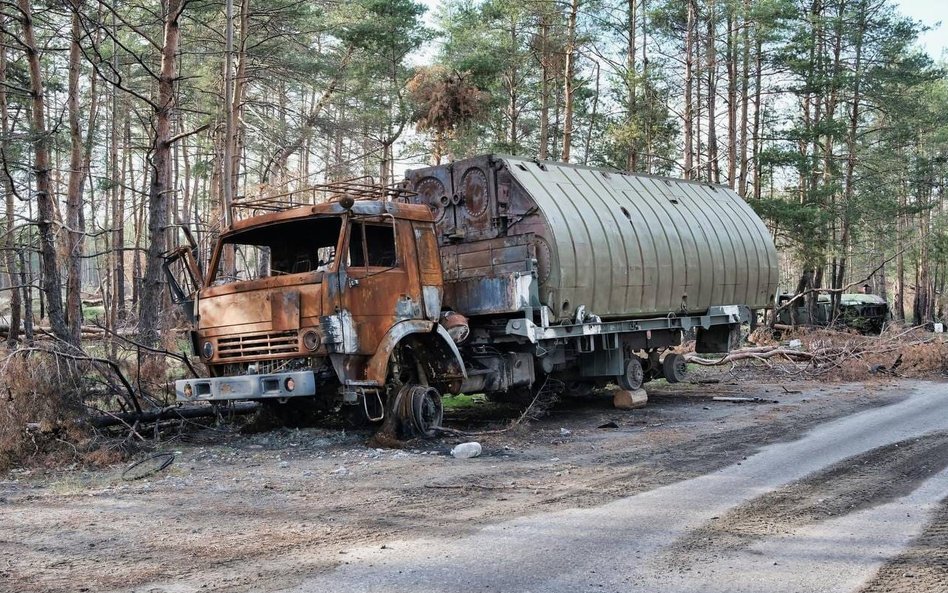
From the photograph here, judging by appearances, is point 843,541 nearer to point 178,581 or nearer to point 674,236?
point 178,581

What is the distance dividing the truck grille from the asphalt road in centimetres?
389

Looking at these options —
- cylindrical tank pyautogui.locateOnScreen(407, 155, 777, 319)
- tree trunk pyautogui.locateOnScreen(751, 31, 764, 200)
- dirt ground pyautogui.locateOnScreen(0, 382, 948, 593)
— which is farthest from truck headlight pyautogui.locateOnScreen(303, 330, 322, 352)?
tree trunk pyautogui.locateOnScreen(751, 31, 764, 200)

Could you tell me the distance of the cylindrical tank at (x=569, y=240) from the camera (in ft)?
37.0

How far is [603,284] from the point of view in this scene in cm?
1210

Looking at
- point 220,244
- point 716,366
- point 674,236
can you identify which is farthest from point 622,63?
point 220,244

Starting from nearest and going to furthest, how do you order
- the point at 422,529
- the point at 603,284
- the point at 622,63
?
the point at 422,529 < the point at 603,284 < the point at 622,63

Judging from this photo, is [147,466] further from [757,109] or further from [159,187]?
[757,109]

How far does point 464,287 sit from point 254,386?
3.48 metres

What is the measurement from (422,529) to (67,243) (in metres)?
14.6

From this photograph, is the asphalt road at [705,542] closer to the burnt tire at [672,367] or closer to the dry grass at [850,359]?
the burnt tire at [672,367]

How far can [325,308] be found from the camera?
29.6 ft

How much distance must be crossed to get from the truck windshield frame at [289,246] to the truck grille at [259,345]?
2.34ft

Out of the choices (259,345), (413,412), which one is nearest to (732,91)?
(413,412)

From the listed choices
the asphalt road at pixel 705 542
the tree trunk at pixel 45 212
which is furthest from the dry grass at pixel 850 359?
the tree trunk at pixel 45 212
